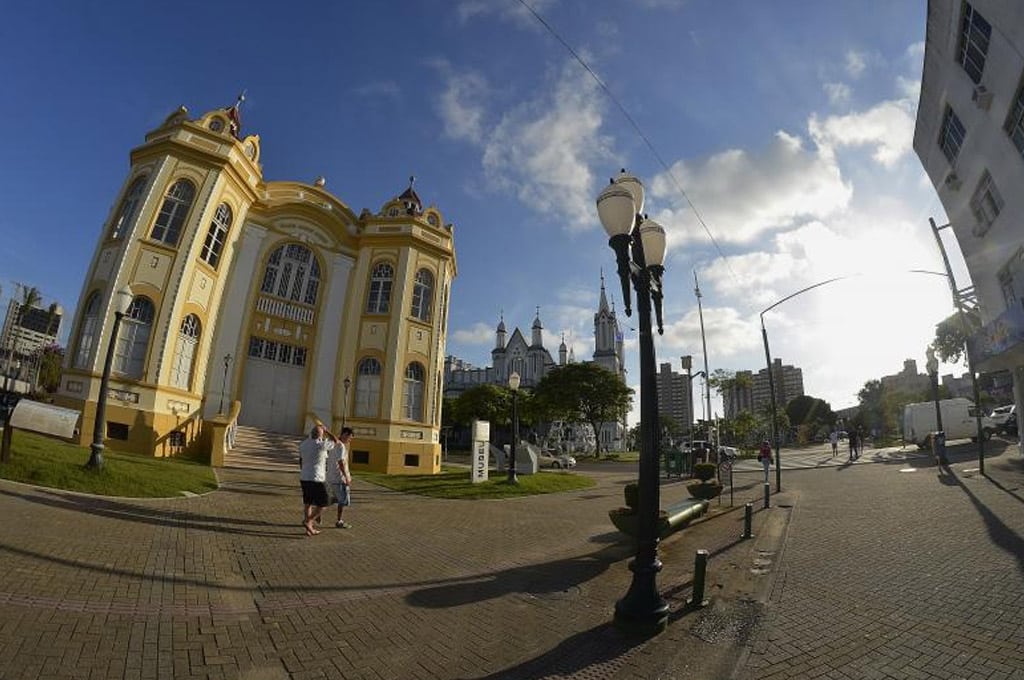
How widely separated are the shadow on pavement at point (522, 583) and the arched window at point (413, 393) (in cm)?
1614

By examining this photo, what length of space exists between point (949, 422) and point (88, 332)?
1770 inches

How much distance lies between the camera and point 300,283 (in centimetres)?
2219

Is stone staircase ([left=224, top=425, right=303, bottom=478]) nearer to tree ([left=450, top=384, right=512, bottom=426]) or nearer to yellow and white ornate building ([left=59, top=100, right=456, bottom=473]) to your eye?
yellow and white ornate building ([left=59, top=100, right=456, bottom=473])

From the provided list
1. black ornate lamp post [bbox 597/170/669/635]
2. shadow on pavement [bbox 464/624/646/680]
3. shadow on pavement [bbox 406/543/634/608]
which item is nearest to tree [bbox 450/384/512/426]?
shadow on pavement [bbox 406/543/634/608]

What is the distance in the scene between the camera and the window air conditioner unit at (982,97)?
14.0 metres

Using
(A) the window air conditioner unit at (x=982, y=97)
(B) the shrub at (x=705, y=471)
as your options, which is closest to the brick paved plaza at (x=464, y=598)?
(B) the shrub at (x=705, y=471)

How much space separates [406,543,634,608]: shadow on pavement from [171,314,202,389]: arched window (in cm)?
1659

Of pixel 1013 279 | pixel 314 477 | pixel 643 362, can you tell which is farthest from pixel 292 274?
pixel 1013 279

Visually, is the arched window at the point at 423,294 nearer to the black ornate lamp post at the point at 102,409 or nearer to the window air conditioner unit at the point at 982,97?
the black ornate lamp post at the point at 102,409

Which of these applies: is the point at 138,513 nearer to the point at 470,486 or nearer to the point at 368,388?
the point at 470,486

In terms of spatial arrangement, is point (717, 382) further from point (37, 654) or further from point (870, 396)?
point (870, 396)

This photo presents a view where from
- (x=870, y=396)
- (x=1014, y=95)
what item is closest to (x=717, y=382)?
(x=1014, y=95)

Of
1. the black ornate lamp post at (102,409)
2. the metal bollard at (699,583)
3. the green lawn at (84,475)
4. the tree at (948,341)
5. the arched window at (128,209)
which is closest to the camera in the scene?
the metal bollard at (699,583)

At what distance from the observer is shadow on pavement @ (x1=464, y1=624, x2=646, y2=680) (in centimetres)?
344
